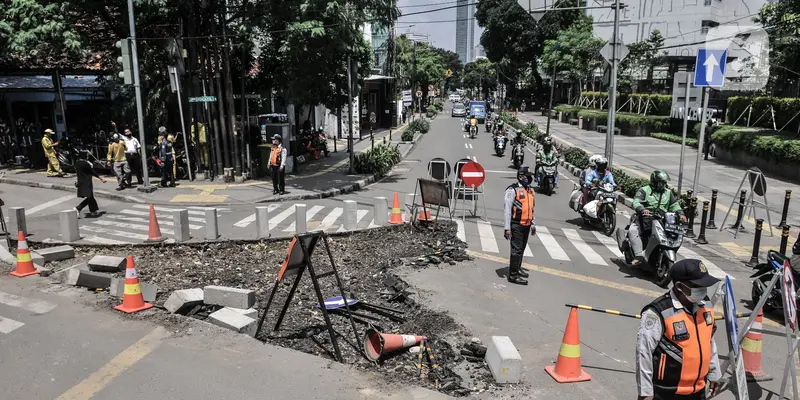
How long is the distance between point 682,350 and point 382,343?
3037 millimetres

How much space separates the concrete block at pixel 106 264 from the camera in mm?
8930

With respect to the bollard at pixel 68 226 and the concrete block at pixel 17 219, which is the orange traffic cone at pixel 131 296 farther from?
the concrete block at pixel 17 219

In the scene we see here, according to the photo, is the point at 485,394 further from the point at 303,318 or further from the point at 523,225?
the point at 523,225

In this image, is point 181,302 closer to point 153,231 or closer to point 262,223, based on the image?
point 262,223

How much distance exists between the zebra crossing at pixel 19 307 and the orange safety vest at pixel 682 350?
7166 millimetres

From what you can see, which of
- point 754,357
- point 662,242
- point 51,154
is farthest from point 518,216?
point 51,154

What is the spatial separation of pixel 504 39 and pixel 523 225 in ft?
230

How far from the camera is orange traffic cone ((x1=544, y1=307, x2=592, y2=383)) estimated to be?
5672mm

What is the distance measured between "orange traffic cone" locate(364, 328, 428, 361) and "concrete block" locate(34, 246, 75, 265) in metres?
6.98

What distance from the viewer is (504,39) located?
74.2m

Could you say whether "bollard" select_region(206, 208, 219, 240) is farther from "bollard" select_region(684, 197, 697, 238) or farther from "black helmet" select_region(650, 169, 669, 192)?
"bollard" select_region(684, 197, 697, 238)

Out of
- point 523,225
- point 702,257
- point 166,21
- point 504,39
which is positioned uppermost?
point 504,39

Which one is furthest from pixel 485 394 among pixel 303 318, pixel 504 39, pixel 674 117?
pixel 504 39

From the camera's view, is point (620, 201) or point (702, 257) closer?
point (702, 257)
